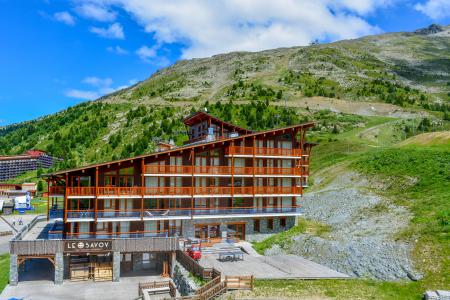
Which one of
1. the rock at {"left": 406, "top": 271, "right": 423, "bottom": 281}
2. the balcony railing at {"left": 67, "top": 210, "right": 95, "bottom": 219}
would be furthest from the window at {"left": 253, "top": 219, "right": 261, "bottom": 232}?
the rock at {"left": 406, "top": 271, "right": 423, "bottom": 281}

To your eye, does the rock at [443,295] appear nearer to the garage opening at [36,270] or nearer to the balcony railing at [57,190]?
the garage opening at [36,270]

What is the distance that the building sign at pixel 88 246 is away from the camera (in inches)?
1448

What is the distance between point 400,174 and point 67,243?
137 ft

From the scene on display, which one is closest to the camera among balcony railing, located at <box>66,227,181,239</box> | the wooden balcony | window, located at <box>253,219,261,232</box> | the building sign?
the building sign

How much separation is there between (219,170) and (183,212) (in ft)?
20.5

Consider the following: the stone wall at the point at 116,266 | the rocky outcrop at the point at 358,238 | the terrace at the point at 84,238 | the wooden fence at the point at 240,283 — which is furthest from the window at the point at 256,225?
the wooden fence at the point at 240,283

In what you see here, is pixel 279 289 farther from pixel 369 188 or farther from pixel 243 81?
pixel 243 81

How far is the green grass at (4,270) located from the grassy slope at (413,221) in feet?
76.6

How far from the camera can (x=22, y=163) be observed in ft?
439

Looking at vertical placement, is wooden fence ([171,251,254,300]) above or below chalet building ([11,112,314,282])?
below

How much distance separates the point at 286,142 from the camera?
50.8m

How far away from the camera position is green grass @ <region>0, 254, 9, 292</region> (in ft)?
122

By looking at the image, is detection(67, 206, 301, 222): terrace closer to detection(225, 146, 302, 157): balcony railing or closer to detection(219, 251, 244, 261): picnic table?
detection(219, 251, 244, 261): picnic table

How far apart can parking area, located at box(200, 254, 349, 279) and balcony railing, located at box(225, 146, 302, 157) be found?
468 inches
